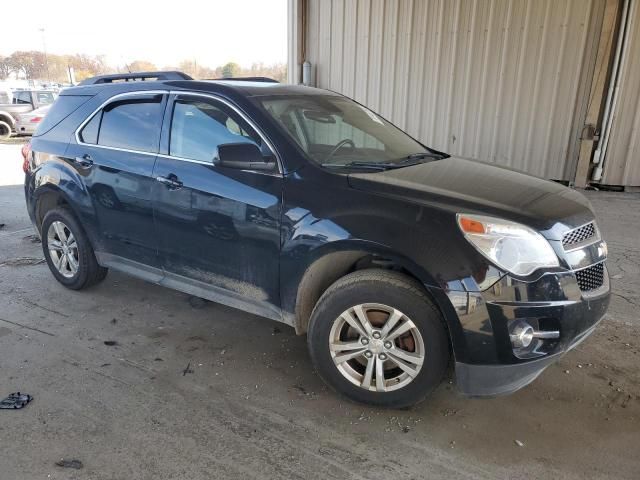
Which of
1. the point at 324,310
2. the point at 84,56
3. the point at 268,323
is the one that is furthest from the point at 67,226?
the point at 84,56

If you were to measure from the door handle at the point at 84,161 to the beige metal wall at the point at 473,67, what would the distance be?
21.5 feet

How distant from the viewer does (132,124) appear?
3.77 meters

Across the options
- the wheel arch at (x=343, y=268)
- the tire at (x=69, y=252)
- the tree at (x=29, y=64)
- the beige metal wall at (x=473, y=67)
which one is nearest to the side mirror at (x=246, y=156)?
the wheel arch at (x=343, y=268)

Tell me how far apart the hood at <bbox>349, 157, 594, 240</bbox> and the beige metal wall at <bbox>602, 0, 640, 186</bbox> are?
18.4 ft

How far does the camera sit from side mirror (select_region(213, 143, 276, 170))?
3.01 meters

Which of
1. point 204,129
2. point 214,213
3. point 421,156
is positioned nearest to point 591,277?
point 421,156

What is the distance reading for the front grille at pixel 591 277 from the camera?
101 inches

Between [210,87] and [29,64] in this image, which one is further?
[29,64]

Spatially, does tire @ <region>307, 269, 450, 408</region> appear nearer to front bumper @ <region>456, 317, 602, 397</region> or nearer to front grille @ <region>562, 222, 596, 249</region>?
front bumper @ <region>456, 317, 602, 397</region>

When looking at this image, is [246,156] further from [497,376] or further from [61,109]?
[61,109]

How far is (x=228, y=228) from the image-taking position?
10.4 feet

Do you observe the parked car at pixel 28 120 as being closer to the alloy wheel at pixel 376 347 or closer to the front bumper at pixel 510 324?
the alloy wheel at pixel 376 347

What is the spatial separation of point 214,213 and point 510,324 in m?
1.89

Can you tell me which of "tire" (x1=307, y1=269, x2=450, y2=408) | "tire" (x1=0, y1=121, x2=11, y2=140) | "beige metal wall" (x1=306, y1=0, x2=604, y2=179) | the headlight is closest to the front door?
"tire" (x1=307, y1=269, x2=450, y2=408)
